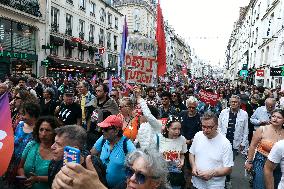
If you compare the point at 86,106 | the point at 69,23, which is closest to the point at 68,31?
the point at 69,23

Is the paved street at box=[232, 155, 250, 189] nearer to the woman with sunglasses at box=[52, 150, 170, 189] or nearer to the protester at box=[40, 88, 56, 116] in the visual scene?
the protester at box=[40, 88, 56, 116]

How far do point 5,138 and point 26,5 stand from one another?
23.4m

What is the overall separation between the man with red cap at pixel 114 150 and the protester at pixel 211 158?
1090 mm

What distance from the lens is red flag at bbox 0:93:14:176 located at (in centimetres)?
321

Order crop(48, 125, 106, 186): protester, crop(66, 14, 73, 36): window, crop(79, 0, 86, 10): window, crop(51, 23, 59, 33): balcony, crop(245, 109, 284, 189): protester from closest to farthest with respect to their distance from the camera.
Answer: crop(48, 125, 106, 186): protester
crop(245, 109, 284, 189): protester
crop(51, 23, 59, 33): balcony
crop(66, 14, 73, 36): window
crop(79, 0, 86, 10): window

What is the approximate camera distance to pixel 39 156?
12.6 ft

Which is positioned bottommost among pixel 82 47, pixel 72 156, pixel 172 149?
pixel 172 149

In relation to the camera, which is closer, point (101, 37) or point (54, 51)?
point (54, 51)

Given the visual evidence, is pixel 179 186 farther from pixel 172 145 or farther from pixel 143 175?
pixel 143 175

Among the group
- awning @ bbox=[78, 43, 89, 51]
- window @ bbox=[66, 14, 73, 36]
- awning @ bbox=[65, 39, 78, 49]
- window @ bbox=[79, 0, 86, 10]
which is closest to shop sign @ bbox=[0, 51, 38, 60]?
awning @ bbox=[65, 39, 78, 49]

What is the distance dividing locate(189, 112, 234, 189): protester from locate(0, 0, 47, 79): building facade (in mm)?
19325

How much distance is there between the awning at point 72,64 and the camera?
28308 mm

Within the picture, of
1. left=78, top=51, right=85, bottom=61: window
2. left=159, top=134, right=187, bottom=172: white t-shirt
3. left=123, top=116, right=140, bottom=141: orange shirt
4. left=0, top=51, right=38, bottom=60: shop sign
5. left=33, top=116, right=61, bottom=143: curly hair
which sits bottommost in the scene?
left=159, top=134, right=187, bottom=172: white t-shirt

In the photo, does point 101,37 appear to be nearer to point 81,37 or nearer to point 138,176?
point 81,37
